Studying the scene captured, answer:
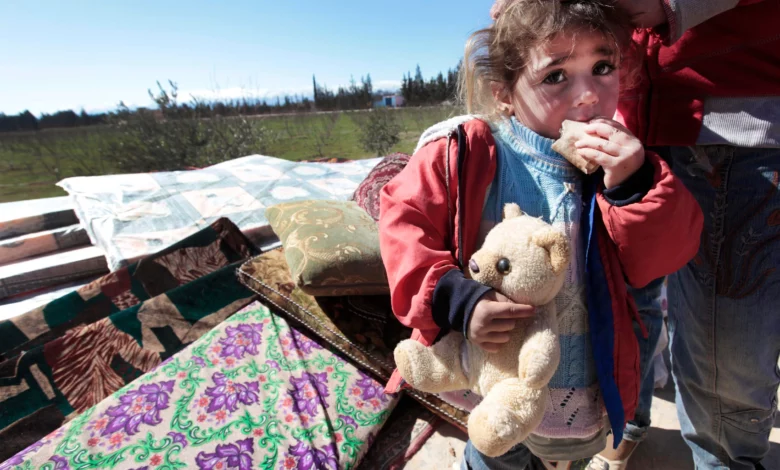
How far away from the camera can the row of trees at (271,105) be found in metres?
5.59

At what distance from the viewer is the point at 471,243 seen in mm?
973

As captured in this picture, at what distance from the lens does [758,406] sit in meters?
1.24

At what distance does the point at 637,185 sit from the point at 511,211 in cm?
25

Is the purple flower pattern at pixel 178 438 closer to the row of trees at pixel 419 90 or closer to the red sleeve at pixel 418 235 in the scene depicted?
the red sleeve at pixel 418 235

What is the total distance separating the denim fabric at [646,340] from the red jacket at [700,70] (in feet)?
1.83

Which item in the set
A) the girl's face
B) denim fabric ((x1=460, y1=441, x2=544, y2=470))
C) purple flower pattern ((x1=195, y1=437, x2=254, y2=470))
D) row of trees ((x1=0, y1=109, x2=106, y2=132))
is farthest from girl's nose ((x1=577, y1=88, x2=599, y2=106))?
row of trees ((x1=0, y1=109, x2=106, y2=132))

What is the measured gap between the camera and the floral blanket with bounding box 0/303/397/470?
1.45 metres

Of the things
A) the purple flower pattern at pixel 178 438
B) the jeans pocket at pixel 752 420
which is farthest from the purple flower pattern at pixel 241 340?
the jeans pocket at pixel 752 420

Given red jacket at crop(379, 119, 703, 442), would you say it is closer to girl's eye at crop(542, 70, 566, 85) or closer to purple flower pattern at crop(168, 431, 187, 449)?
girl's eye at crop(542, 70, 566, 85)

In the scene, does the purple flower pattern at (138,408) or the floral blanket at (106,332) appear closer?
the purple flower pattern at (138,408)

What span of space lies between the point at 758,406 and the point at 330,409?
4.62ft

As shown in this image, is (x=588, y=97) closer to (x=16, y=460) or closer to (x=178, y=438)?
(x=178, y=438)

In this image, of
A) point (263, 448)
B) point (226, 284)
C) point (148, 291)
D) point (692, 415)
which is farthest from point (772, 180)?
point (148, 291)

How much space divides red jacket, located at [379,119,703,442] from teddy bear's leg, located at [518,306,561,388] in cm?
18
